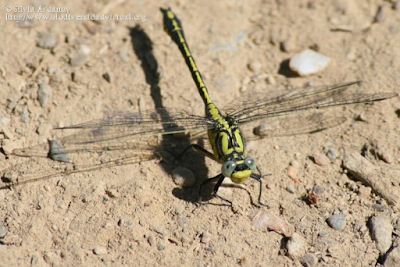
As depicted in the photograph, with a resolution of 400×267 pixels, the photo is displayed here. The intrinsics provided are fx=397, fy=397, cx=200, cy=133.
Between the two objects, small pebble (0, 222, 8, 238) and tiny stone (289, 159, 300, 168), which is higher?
small pebble (0, 222, 8, 238)

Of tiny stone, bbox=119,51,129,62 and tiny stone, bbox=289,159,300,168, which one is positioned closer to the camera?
tiny stone, bbox=289,159,300,168

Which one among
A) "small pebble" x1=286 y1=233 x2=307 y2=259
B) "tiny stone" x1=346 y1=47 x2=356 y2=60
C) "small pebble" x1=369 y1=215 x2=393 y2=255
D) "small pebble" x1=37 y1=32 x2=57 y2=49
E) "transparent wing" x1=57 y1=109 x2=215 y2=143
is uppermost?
"small pebble" x1=37 y1=32 x2=57 y2=49

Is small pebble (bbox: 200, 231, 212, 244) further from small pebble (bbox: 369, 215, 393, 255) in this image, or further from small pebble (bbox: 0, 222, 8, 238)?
small pebble (bbox: 0, 222, 8, 238)

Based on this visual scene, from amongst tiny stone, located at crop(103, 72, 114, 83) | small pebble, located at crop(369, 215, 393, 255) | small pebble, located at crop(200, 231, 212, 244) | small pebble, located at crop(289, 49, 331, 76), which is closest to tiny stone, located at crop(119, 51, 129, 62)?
tiny stone, located at crop(103, 72, 114, 83)

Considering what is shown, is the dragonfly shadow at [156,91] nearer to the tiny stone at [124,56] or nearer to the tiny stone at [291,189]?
the tiny stone at [124,56]

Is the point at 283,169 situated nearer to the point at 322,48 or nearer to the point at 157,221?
the point at 157,221

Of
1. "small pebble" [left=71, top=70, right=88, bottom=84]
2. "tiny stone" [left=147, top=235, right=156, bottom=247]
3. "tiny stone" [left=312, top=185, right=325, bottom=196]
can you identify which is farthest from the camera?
"small pebble" [left=71, top=70, right=88, bottom=84]

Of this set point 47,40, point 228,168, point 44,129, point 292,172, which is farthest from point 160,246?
point 47,40

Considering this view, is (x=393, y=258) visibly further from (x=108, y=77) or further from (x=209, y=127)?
(x=108, y=77)
